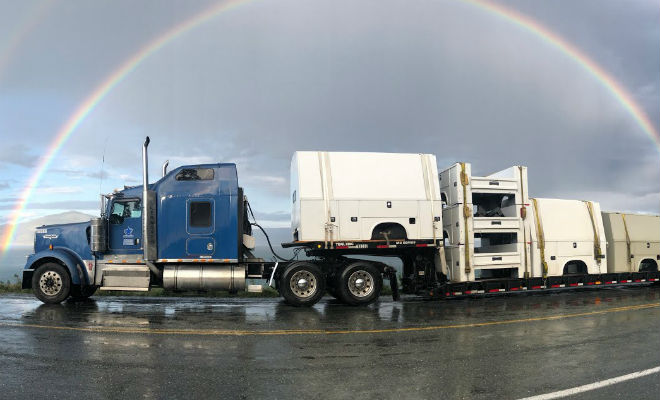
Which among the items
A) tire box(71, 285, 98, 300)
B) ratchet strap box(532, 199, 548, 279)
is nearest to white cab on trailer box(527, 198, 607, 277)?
ratchet strap box(532, 199, 548, 279)

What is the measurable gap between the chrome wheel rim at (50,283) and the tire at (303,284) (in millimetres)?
5877

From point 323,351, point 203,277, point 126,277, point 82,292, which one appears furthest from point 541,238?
point 82,292

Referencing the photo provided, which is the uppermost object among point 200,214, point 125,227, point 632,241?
point 200,214

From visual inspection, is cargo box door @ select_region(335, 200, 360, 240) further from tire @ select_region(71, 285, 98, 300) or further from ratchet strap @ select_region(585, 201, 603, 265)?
ratchet strap @ select_region(585, 201, 603, 265)

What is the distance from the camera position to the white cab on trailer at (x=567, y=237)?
48.7 ft

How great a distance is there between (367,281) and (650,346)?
268 inches

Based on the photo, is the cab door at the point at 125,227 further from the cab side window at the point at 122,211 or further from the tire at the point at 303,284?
the tire at the point at 303,284

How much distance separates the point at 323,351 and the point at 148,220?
723 cm

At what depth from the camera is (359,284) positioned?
13.1 meters

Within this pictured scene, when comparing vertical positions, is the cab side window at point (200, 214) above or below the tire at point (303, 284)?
above

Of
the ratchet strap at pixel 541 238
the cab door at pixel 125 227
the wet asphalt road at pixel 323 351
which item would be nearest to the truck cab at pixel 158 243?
the cab door at pixel 125 227

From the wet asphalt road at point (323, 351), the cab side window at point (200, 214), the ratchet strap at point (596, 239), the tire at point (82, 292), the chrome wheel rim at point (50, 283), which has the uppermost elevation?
the cab side window at point (200, 214)

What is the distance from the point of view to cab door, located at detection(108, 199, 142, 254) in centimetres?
1301

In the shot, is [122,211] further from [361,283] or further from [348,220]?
[361,283]
